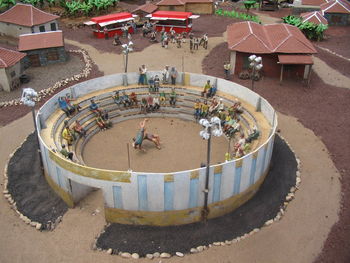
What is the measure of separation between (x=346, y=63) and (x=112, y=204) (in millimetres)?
28272

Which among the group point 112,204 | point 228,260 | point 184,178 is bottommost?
point 228,260

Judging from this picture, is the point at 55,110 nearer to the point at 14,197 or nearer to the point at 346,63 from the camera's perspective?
the point at 14,197

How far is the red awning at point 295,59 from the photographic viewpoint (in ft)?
93.5

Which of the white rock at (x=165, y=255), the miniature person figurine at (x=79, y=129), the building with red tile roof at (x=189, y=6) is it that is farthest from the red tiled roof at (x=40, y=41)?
the white rock at (x=165, y=255)

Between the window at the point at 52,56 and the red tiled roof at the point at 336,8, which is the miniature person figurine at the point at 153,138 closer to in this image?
the window at the point at 52,56

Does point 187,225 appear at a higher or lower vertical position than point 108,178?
lower

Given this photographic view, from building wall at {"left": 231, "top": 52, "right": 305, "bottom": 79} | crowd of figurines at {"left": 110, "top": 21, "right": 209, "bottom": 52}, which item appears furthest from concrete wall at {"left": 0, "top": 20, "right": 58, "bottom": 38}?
building wall at {"left": 231, "top": 52, "right": 305, "bottom": 79}

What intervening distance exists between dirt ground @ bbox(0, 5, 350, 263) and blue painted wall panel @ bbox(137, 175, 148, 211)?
2.06 m

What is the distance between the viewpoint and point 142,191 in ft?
49.1

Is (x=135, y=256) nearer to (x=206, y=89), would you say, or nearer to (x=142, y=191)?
(x=142, y=191)

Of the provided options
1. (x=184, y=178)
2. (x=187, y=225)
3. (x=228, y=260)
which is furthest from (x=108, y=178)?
(x=228, y=260)

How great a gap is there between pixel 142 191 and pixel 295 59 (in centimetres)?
1970

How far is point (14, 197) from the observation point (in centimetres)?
1748

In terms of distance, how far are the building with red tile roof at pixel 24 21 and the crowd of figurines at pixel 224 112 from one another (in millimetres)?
22594
